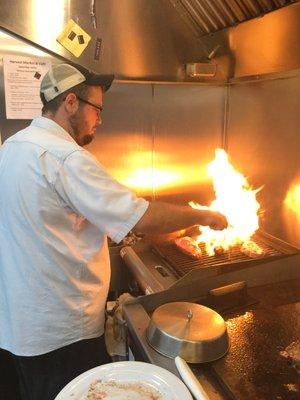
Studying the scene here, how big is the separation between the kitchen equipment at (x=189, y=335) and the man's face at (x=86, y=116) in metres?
0.74

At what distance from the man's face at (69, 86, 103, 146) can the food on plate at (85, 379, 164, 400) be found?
37.2 inches

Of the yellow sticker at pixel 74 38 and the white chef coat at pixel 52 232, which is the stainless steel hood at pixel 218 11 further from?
the white chef coat at pixel 52 232

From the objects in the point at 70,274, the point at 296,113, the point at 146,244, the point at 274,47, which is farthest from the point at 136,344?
the point at 274,47

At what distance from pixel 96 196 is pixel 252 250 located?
91cm

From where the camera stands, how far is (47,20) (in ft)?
6.66

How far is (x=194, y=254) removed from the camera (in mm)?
1781

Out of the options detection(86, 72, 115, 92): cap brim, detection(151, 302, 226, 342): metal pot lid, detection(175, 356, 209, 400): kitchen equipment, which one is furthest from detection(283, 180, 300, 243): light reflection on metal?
detection(175, 356, 209, 400): kitchen equipment

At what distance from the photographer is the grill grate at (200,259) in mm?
1670

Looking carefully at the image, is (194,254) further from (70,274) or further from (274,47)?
(274,47)

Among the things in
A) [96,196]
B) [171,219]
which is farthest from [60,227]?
[171,219]

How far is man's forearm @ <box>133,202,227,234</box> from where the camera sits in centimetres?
133

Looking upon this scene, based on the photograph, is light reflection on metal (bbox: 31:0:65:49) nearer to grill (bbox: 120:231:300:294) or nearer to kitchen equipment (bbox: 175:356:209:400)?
grill (bbox: 120:231:300:294)

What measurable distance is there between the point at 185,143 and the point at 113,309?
4.14 feet

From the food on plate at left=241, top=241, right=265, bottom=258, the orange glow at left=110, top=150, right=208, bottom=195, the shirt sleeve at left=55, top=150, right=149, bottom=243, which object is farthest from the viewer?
the orange glow at left=110, top=150, right=208, bottom=195
